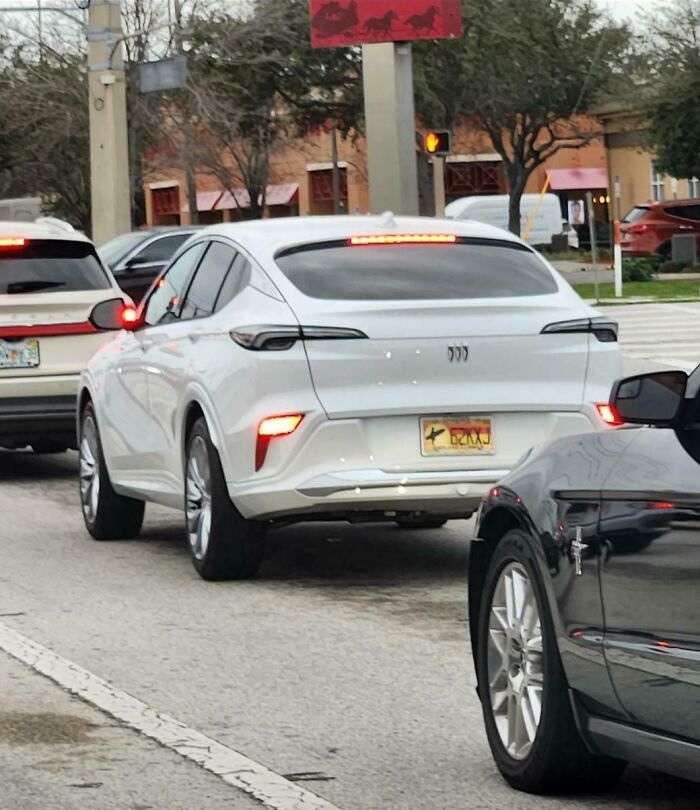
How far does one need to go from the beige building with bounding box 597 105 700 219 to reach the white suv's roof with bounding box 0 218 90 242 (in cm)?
6054

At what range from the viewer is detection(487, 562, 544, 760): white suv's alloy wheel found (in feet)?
18.7

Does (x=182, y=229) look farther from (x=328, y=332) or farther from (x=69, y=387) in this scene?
(x=328, y=332)

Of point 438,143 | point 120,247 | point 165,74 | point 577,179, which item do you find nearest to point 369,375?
point 120,247

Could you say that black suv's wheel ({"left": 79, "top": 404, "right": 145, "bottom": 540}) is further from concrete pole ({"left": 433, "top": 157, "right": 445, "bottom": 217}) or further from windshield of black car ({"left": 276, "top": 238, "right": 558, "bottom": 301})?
concrete pole ({"left": 433, "top": 157, "right": 445, "bottom": 217})

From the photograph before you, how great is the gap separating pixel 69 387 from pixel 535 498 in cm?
922

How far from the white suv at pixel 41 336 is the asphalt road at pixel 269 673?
2326 mm

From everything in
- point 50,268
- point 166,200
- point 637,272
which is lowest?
point 50,268

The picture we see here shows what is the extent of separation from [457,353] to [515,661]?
3.73 m

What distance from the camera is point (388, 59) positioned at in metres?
29.2

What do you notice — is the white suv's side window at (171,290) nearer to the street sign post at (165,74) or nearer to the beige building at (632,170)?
the street sign post at (165,74)

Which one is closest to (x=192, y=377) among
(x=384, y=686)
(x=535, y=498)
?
(x=384, y=686)

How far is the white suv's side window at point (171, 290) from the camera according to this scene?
10.9m

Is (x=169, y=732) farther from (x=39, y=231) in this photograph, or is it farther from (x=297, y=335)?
(x=39, y=231)

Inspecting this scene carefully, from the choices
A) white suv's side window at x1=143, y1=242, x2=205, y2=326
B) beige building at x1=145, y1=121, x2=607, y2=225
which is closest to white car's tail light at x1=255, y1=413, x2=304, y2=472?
white suv's side window at x1=143, y1=242, x2=205, y2=326
